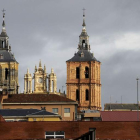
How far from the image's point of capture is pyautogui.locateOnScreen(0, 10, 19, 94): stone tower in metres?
187

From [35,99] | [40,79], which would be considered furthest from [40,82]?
[35,99]

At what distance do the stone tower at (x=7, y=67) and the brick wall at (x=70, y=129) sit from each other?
9994 cm

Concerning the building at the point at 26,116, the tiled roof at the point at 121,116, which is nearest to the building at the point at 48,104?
the building at the point at 26,116

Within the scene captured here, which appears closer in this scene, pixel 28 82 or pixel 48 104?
pixel 48 104

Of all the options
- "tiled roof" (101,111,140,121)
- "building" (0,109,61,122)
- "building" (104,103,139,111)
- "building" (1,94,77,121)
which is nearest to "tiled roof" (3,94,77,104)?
"building" (1,94,77,121)

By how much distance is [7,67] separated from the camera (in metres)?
191

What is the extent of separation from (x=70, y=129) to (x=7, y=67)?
108994 millimetres

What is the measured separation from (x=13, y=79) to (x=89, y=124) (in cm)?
10667

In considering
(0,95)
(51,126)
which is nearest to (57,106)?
(0,95)

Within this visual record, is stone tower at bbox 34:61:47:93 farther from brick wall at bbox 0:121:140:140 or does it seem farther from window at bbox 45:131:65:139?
window at bbox 45:131:65:139

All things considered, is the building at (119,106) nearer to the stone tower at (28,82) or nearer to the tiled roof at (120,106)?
the tiled roof at (120,106)

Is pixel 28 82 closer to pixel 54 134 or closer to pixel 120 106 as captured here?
pixel 120 106

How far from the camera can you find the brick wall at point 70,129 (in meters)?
82.3

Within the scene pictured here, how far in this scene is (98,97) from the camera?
199 meters
